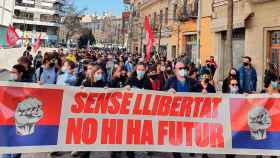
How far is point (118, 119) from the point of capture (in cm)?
719

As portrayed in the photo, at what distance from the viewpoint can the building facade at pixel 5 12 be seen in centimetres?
6331

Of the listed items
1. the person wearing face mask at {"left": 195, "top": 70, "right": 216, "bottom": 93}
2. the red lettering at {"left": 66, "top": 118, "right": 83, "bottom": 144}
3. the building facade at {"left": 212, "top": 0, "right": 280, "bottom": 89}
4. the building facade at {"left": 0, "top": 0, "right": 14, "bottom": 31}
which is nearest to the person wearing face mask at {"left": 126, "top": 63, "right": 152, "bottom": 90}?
the person wearing face mask at {"left": 195, "top": 70, "right": 216, "bottom": 93}

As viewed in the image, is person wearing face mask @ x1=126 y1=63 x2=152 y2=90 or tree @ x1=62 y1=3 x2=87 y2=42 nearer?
person wearing face mask @ x1=126 y1=63 x2=152 y2=90

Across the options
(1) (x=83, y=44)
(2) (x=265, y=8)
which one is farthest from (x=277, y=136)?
(1) (x=83, y=44)

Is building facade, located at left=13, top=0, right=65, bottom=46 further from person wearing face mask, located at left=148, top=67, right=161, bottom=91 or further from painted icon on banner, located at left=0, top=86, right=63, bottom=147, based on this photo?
painted icon on banner, located at left=0, top=86, right=63, bottom=147

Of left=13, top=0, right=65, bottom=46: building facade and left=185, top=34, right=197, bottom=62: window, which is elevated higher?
left=13, top=0, right=65, bottom=46: building facade

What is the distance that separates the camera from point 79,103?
23.2ft

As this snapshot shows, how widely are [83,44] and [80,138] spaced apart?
4073 inches

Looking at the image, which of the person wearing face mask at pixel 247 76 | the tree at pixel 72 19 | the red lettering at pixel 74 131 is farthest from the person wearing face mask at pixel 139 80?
the tree at pixel 72 19

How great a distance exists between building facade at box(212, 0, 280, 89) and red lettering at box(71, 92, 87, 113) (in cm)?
1331

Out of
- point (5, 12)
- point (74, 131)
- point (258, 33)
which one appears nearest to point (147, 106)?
point (74, 131)

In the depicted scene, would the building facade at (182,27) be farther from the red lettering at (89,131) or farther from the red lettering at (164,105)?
the red lettering at (89,131)

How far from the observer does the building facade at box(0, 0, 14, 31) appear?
6331 centimetres

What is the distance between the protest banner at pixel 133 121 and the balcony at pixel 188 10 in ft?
79.8
